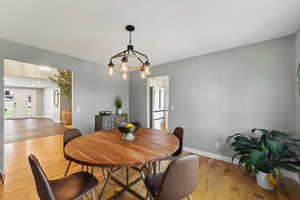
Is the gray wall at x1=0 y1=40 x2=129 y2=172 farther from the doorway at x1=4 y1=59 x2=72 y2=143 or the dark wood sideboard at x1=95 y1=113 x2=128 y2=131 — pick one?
the doorway at x1=4 y1=59 x2=72 y2=143

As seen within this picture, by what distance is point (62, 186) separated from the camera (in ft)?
3.88

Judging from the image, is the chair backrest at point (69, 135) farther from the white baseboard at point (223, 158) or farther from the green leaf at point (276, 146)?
the green leaf at point (276, 146)

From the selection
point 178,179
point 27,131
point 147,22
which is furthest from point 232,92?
point 27,131

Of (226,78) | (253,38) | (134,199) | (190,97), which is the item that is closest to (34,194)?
(134,199)

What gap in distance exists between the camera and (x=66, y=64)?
118 inches

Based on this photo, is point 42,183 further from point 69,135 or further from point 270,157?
point 270,157

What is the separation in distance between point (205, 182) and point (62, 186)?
2003 mm

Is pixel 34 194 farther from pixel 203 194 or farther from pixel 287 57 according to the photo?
pixel 287 57

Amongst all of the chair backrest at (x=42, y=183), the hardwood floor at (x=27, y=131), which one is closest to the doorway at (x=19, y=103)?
the hardwood floor at (x=27, y=131)

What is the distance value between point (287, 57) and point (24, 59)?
4.85 m

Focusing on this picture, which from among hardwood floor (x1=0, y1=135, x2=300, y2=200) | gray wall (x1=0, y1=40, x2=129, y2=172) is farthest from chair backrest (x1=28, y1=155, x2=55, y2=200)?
gray wall (x1=0, y1=40, x2=129, y2=172)

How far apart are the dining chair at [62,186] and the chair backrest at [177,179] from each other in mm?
696

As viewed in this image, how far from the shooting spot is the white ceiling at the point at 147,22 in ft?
4.80

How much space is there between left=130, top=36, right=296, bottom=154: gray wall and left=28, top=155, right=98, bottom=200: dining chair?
Result: 2598 millimetres
